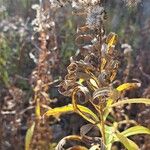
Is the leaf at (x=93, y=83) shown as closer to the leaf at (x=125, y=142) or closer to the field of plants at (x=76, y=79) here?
the field of plants at (x=76, y=79)

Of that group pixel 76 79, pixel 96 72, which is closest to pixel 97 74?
pixel 96 72

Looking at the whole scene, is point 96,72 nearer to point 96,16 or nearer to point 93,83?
point 93,83

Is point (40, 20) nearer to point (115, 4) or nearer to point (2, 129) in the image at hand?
point (2, 129)

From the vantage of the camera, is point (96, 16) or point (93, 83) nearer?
point (96, 16)

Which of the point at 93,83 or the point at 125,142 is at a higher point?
the point at 93,83

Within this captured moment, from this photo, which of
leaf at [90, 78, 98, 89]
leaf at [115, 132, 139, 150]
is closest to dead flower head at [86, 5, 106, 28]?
leaf at [90, 78, 98, 89]

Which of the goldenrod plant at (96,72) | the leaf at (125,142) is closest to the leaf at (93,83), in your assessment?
the goldenrod plant at (96,72)

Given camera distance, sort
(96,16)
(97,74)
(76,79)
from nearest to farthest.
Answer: (96,16) < (97,74) < (76,79)

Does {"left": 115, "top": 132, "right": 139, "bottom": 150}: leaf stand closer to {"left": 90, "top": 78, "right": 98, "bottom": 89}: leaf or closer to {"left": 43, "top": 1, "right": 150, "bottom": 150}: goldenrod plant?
{"left": 43, "top": 1, "right": 150, "bottom": 150}: goldenrod plant
